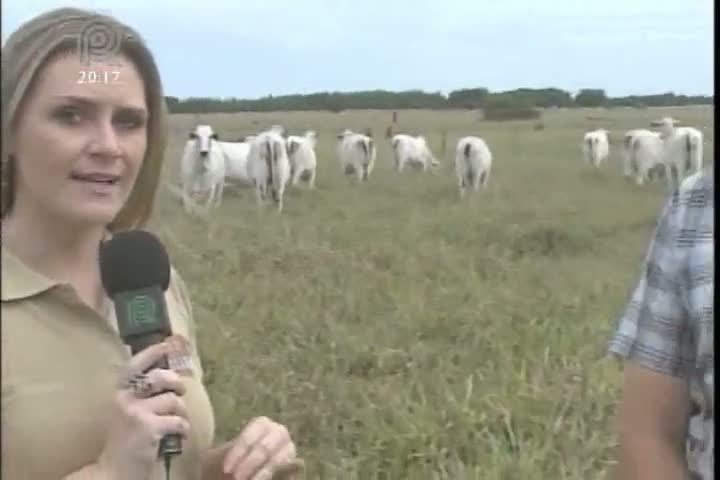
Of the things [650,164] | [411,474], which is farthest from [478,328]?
[650,164]

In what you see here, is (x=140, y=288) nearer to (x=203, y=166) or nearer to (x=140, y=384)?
(x=140, y=384)

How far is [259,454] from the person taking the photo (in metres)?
1.25

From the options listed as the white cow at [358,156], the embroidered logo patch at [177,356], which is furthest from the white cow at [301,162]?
the embroidered logo patch at [177,356]

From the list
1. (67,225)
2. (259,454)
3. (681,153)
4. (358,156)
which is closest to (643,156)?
(681,153)

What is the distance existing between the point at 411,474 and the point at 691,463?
2.08 metres

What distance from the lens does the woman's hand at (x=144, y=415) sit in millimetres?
916

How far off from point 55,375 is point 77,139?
0.77 ft

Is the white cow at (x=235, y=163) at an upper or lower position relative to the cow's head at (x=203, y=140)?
lower

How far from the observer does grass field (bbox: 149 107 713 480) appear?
11.4ft

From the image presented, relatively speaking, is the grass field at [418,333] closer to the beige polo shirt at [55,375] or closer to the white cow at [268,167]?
the beige polo shirt at [55,375]

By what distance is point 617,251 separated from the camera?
8203 mm

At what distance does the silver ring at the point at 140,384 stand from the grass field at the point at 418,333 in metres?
0.44

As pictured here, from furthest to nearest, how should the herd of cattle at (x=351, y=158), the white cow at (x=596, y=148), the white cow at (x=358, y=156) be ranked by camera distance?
the white cow at (x=596, y=148), the white cow at (x=358, y=156), the herd of cattle at (x=351, y=158)

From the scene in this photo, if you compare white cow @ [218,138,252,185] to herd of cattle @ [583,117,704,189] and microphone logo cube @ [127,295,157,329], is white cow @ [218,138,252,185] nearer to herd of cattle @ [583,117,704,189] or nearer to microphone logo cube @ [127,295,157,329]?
herd of cattle @ [583,117,704,189]
